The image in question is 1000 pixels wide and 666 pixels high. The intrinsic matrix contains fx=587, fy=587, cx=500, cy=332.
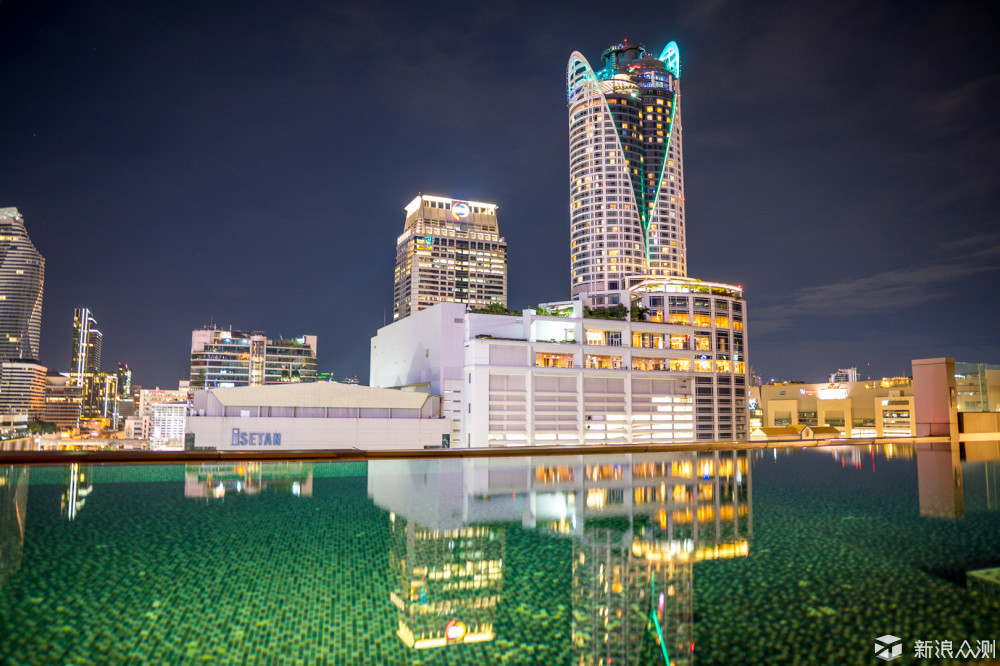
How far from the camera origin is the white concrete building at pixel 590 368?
55.7m

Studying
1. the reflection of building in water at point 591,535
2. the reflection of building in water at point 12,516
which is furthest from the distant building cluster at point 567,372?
the reflection of building in water at point 12,516

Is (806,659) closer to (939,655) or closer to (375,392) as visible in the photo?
(939,655)

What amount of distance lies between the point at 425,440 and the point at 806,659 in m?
51.7

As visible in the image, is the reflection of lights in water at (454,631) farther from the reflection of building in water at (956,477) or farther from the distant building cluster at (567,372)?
the distant building cluster at (567,372)

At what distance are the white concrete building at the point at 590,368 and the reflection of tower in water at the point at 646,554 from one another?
34.5m

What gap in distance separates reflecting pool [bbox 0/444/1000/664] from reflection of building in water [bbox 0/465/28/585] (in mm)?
99

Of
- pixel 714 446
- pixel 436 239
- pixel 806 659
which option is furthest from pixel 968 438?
pixel 436 239

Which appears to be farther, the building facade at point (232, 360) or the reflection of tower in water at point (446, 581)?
the building facade at point (232, 360)

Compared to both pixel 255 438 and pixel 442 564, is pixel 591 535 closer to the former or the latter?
pixel 442 564

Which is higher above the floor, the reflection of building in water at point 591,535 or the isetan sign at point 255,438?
the reflection of building in water at point 591,535

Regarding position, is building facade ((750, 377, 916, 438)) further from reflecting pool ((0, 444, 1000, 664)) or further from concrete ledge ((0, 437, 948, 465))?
reflecting pool ((0, 444, 1000, 664))

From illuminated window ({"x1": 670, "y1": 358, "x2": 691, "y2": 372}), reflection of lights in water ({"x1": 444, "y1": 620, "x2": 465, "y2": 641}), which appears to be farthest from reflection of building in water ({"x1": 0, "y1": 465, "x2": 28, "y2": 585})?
illuminated window ({"x1": 670, "y1": 358, "x2": 691, "y2": 372})

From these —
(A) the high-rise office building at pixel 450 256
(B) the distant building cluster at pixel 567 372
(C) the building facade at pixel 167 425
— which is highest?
(A) the high-rise office building at pixel 450 256

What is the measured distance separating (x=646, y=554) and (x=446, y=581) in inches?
149
